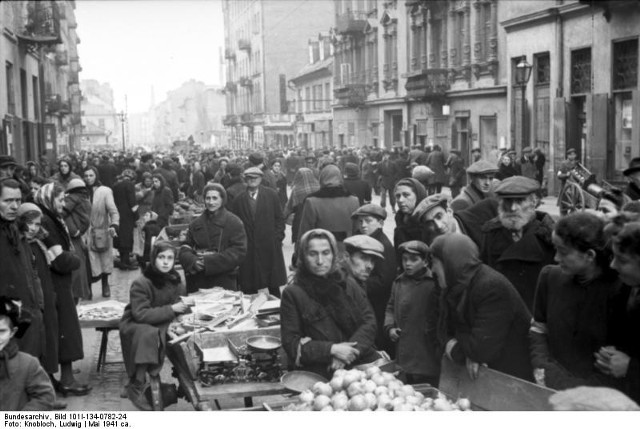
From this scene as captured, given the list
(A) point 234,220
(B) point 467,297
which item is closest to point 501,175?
(A) point 234,220

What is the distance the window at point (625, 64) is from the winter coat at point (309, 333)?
13.6 metres

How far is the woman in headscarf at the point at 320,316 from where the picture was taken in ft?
16.8

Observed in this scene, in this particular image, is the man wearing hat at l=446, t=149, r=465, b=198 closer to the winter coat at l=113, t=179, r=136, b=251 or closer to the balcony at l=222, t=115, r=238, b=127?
the winter coat at l=113, t=179, r=136, b=251

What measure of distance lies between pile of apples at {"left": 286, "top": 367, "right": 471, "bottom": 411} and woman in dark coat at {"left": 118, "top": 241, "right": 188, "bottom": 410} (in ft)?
5.58

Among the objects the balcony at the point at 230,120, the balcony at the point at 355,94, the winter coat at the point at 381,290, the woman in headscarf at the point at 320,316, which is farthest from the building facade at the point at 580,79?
the balcony at the point at 230,120

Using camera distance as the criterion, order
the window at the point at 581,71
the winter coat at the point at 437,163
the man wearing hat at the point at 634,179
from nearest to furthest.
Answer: the man wearing hat at the point at 634,179 → the window at the point at 581,71 → the winter coat at the point at 437,163

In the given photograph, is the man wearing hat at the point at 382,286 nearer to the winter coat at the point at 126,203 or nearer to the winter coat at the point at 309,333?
the winter coat at the point at 309,333

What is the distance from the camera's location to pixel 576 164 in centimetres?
1722

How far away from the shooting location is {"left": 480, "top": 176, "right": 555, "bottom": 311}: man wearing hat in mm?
5504

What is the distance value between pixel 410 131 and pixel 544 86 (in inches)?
421

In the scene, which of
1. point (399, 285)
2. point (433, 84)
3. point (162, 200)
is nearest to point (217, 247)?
point (399, 285)

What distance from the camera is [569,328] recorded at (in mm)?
4309

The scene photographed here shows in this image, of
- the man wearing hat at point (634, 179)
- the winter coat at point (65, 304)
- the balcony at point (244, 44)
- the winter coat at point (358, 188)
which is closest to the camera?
the winter coat at point (65, 304)

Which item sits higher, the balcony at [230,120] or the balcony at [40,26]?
the balcony at [40,26]
